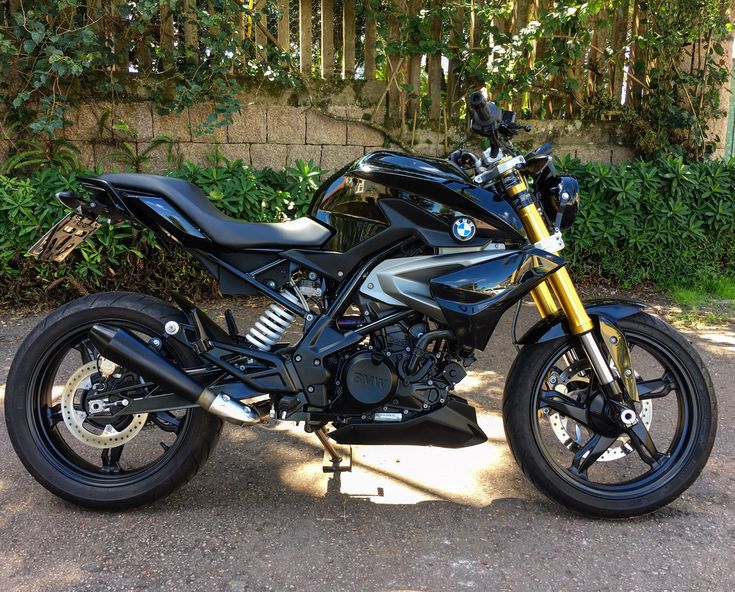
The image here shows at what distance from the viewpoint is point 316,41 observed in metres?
6.47

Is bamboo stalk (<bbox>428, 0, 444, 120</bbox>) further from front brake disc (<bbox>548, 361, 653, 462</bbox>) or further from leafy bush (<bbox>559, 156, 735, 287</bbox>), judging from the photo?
front brake disc (<bbox>548, 361, 653, 462</bbox>)

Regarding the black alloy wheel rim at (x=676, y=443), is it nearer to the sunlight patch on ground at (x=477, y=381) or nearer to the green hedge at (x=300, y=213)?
the sunlight patch on ground at (x=477, y=381)

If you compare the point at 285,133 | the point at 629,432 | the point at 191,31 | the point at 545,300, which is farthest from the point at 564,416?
the point at 191,31

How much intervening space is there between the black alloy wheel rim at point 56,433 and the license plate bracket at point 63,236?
0.34 m

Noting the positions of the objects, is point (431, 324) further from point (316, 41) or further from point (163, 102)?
point (316, 41)

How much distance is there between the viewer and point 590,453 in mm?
2709

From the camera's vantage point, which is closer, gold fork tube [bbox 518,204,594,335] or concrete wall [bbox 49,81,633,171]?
gold fork tube [bbox 518,204,594,335]

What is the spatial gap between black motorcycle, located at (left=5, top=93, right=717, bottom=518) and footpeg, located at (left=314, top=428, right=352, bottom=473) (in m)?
0.38

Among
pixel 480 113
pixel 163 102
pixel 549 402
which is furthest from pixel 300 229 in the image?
pixel 163 102

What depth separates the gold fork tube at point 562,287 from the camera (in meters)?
2.54

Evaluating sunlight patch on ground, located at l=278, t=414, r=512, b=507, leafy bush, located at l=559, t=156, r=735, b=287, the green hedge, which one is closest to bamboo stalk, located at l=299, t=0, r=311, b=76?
the green hedge

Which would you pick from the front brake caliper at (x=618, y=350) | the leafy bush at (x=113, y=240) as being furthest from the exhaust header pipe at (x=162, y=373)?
the leafy bush at (x=113, y=240)

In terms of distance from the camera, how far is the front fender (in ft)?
8.59

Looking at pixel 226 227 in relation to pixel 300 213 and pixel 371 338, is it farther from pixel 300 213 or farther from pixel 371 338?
pixel 300 213
